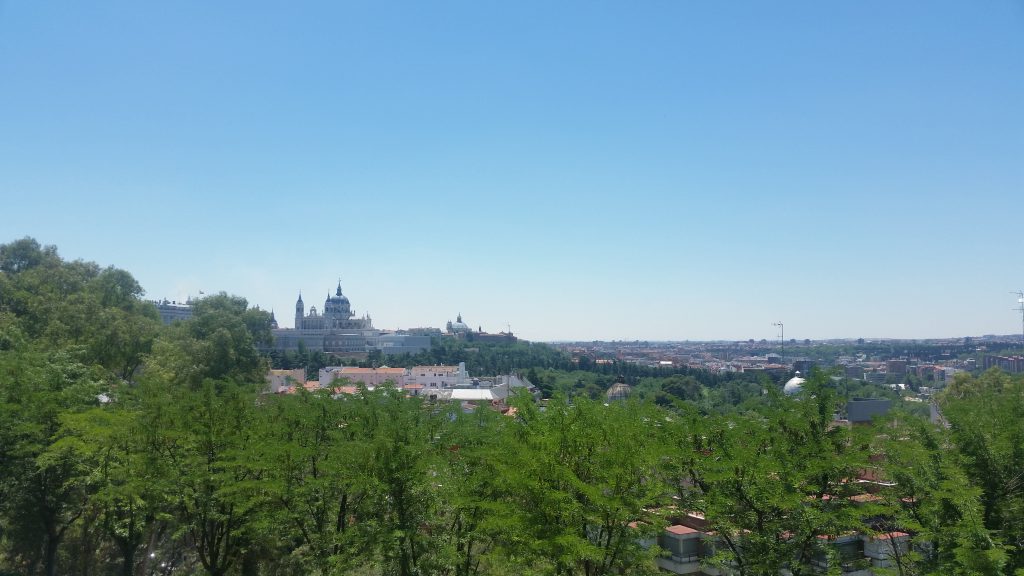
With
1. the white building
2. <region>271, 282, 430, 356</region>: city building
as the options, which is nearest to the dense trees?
the white building

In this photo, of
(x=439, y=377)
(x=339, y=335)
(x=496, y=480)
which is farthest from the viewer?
(x=339, y=335)

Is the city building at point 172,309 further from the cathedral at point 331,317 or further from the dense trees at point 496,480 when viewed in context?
the dense trees at point 496,480

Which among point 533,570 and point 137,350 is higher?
point 137,350

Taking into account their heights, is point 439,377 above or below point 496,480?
below

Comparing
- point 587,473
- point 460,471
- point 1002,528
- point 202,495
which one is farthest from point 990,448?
point 202,495

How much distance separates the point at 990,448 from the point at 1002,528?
1.57 m

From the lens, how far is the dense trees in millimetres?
10719

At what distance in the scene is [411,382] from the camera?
9344 centimetres

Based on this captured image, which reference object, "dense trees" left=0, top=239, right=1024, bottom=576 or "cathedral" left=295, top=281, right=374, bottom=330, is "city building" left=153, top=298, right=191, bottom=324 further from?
"dense trees" left=0, top=239, right=1024, bottom=576

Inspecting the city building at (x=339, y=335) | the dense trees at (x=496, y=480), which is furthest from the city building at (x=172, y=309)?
the dense trees at (x=496, y=480)

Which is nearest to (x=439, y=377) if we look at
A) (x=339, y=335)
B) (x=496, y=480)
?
(x=339, y=335)

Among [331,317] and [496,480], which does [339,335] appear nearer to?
[331,317]

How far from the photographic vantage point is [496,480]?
37.5ft

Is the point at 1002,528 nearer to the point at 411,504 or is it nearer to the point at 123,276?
the point at 411,504
